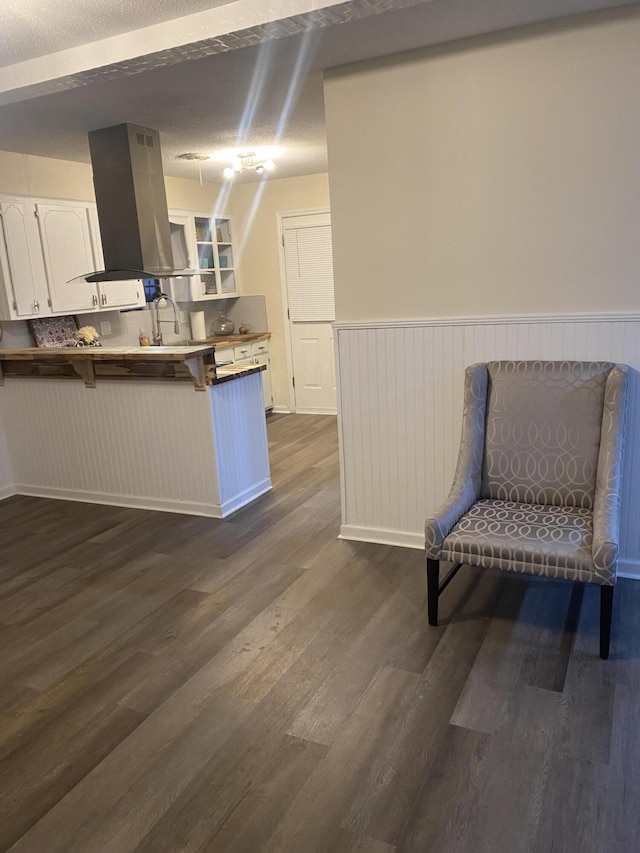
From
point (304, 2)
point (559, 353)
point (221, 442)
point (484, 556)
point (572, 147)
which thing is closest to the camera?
point (304, 2)

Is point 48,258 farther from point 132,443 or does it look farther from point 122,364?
Result: point 132,443

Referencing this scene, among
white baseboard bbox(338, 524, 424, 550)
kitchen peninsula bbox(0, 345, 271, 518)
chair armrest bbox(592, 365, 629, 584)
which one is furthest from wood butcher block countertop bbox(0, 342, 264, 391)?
chair armrest bbox(592, 365, 629, 584)

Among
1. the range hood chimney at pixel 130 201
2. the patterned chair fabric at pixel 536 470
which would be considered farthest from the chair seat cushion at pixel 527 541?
the range hood chimney at pixel 130 201

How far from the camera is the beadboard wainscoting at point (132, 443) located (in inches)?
160

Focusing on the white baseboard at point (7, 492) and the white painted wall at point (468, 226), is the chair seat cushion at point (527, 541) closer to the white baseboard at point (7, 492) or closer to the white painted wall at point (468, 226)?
the white painted wall at point (468, 226)

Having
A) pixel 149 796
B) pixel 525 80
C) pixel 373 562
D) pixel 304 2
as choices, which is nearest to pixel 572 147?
pixel 525 80

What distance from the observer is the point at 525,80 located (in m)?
2.77

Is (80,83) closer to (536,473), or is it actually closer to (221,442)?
(221,442)

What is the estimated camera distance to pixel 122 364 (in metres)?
4.12

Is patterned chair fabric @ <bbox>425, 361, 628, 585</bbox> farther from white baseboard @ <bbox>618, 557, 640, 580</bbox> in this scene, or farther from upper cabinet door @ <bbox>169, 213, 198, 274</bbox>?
upper cabinet door @ <bbox>169, 213, 198, 274</bbox>

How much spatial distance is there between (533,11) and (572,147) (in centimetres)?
55

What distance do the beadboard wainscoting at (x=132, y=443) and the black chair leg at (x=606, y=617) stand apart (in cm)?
239

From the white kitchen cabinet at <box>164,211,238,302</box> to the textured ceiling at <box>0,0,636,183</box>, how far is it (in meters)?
2.18

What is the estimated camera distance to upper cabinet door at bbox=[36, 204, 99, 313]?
4.48 metres
